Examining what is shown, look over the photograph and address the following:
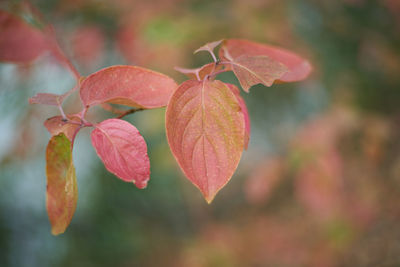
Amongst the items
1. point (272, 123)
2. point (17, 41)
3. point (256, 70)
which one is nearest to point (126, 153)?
point (256, 70)

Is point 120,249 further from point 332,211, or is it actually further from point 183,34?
point 183,34

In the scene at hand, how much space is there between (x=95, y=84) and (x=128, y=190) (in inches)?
87.1

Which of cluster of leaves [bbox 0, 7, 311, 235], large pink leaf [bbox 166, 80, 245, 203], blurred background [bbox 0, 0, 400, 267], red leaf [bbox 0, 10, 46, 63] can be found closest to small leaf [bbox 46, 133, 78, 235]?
cluster of leaves [bbox 0, 7, 311, 235]

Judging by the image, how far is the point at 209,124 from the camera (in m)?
0.40

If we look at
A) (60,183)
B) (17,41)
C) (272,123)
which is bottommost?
(272,123)

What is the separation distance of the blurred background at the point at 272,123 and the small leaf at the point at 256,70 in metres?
0.75

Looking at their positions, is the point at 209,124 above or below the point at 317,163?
above

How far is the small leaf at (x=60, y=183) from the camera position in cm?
39

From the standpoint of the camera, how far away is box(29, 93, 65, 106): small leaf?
0.42 metres

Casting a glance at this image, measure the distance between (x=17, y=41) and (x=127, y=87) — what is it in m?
0.49

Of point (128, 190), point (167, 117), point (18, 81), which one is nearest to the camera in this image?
point (167, 117)

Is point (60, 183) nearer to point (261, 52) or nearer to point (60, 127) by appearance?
point (60, 127)

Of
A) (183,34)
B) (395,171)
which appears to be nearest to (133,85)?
(183,34)

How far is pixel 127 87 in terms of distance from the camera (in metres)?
0.43
